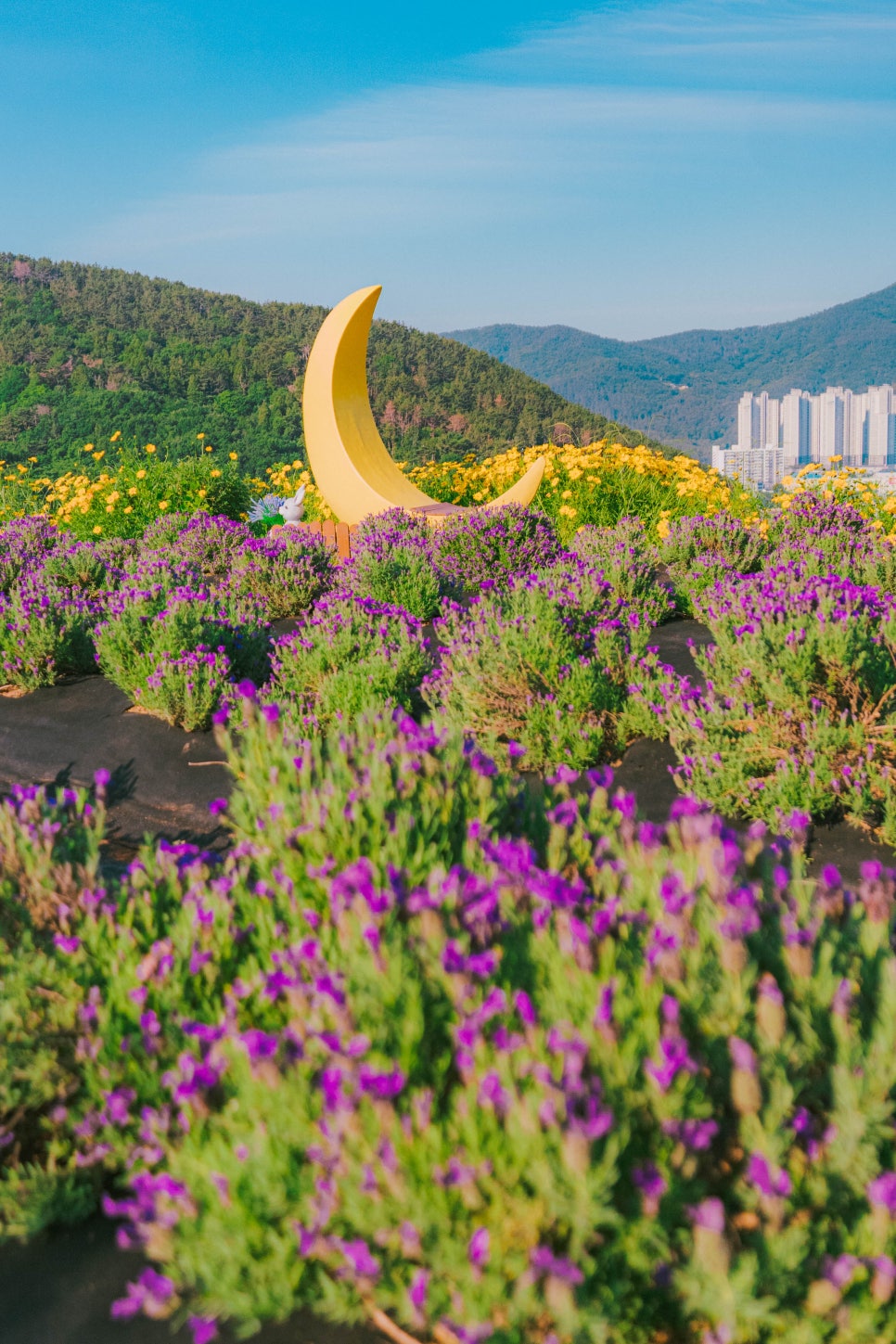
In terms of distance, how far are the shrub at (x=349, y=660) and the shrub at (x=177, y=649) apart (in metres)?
0.31

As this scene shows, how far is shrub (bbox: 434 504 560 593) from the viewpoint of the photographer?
335 inches

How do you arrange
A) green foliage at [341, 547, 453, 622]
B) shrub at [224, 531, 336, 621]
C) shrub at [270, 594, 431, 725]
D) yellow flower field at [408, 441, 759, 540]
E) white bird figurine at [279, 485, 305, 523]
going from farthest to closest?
1. white bird figurine at [279, 485, 305, 523]
2. yellow flower field at [408, 441, 759, 540]
3. shrub at [224, 531, 336, 621]
4. green foliage at [341, 547, 453, 622]
5. shrub at [270, 594, 431, 725]

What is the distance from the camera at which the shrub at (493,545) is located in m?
8.51

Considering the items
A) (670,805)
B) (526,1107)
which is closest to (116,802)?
(670,805)

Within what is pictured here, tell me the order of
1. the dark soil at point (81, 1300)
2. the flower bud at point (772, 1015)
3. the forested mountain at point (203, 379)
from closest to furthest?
the flower bud at point (772, 1015)
the dark soil at point (81, 1300)
the forested mountain at point (203, 379)

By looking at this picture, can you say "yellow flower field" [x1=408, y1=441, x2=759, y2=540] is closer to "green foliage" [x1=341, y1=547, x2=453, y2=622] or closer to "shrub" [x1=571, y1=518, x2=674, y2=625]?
"shrub" [x1=571, y1=518, x2=674, y2=625]

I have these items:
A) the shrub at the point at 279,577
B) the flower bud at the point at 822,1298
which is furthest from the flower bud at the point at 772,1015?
the shrub at the point at 279,577

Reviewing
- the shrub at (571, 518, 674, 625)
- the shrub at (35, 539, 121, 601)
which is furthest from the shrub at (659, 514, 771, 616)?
the shrub at (35, 539, 121, 601)

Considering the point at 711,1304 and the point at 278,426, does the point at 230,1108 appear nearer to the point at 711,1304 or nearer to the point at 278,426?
the point at 711,1304

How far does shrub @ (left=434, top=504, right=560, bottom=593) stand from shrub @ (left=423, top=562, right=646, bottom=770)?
11.0ft

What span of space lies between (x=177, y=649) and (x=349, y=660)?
3.72 ft

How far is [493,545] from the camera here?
8852 millimetres

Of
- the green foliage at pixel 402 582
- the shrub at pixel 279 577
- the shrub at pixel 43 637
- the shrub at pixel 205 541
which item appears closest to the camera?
the shrub at pixel 43 637

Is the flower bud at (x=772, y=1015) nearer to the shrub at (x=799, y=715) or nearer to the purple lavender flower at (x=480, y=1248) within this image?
the purple lavender flower at (x=480, y=1248)
